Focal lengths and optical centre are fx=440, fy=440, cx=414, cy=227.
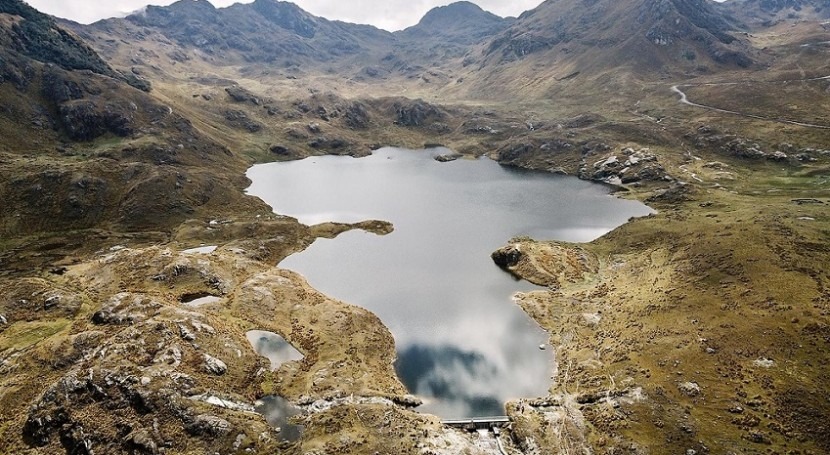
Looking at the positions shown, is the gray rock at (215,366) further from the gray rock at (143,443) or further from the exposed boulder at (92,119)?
the exposed boulder at (92,119)

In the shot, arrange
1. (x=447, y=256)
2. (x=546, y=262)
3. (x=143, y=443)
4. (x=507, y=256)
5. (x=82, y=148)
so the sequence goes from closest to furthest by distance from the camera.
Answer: (x=143, y=443), (x=546, y=262), (x=507, y=256), (x=447, y=256), (x=82, y=148)

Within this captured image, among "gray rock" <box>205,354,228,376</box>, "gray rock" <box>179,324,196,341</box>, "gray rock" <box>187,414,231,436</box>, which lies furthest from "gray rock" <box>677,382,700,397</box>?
"gray rock" <box>179,324,196,341</box>

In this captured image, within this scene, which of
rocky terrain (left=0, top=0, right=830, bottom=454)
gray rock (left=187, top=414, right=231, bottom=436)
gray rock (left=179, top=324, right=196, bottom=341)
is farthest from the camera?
gray rock (left=179, top=324, right=196, bottom=341)

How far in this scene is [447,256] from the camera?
97.9 m

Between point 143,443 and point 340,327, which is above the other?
point 143,443

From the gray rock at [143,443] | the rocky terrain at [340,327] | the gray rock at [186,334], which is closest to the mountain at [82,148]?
the rocky terrain at [340,327]

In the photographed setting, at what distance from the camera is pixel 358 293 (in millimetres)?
83562

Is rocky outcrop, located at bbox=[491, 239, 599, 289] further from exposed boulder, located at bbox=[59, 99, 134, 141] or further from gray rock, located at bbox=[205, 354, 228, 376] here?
exposed boulder, located at bbox=[59, 99, 134, 141]

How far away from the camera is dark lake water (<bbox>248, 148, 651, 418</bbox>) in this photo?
6166 centimetres

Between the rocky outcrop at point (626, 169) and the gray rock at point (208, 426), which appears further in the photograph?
the rocky outcrop at point (626, 169)

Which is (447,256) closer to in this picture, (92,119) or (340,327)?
(340,327)

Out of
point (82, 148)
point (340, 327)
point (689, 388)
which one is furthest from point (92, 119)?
point (689, 388)

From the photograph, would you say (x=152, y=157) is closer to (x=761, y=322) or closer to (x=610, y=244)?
(x=610, y=244)

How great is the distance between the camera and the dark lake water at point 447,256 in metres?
61.7
